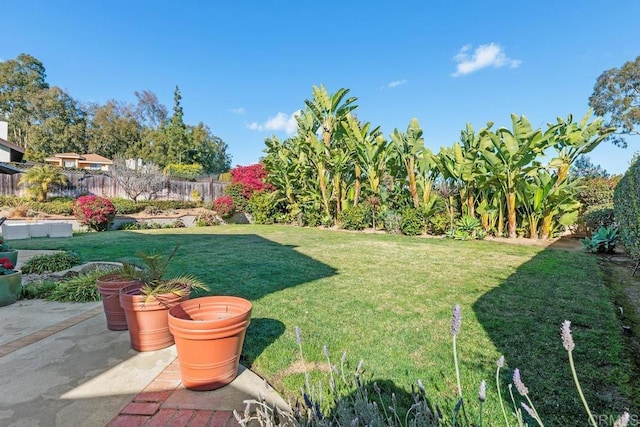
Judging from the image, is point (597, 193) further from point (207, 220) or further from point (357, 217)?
point (207, 220)

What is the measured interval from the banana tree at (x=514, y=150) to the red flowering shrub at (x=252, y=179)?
33.0ft

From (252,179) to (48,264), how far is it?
1069 centimetres

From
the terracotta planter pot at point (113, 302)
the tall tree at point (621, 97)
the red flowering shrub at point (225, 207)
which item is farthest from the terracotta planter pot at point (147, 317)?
the tall tree at point (621, 97)

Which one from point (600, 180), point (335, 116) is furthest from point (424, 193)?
point (600, 180)

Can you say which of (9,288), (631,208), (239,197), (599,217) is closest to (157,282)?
(9,288)

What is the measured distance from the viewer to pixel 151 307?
96.4 inches

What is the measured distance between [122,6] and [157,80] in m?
24.2

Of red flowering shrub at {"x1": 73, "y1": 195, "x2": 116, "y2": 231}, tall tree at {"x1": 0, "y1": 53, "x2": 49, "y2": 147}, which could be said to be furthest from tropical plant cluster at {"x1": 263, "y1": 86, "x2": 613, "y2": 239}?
tall tree at {"x1": 0, "y1": 53, "x2": 49, "y2": 147}

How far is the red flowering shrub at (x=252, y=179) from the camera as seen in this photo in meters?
15.6

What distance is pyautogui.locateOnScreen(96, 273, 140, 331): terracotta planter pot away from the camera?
284cm

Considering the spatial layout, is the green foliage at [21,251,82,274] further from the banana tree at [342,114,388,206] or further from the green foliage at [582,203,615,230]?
the green foliage at [582,203,615,230]

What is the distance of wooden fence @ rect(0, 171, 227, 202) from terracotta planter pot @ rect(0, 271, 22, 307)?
1533 cm

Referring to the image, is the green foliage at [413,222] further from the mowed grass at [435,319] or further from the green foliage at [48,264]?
the green foliage at [48,264]

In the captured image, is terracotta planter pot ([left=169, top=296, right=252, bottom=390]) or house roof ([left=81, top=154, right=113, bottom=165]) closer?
terracotta planter pot ([left=169, top=296, right=252, bottom=390])
